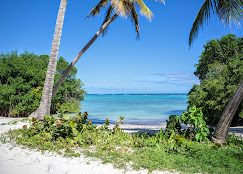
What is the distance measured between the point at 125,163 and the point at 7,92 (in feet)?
36.1

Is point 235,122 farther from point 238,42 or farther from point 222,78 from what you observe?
point 238,42

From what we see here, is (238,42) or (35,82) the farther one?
(238,42)

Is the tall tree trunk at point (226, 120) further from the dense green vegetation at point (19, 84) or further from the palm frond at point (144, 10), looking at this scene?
the dense green vegetation at point (19, 84)

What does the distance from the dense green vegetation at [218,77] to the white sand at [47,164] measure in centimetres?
756

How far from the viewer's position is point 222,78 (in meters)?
11.8

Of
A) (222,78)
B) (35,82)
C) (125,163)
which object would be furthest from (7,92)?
(222,78)

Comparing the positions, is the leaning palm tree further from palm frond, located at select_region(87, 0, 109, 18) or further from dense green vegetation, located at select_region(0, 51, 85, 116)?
dense green vegetation, located at select_region(0, 51, 85, 116)

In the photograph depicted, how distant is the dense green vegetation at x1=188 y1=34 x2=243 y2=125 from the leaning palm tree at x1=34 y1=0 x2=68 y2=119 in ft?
24.6

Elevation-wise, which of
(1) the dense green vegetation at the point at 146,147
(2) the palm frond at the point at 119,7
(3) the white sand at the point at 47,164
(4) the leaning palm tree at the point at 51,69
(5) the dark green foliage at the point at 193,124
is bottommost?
(3) the white sand at the point at 47,164

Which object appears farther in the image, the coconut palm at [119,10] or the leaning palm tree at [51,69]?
the coconut palm at [119,10]

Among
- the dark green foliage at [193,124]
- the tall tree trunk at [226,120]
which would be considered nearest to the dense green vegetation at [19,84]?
the dark green foliage at [193,124]

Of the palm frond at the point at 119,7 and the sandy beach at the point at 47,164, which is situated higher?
the palm frond at the point at 119,7

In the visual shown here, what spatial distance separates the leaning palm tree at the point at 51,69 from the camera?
6794 mm

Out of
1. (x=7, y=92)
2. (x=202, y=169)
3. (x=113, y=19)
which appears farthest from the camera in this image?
(x=7, y=92)
